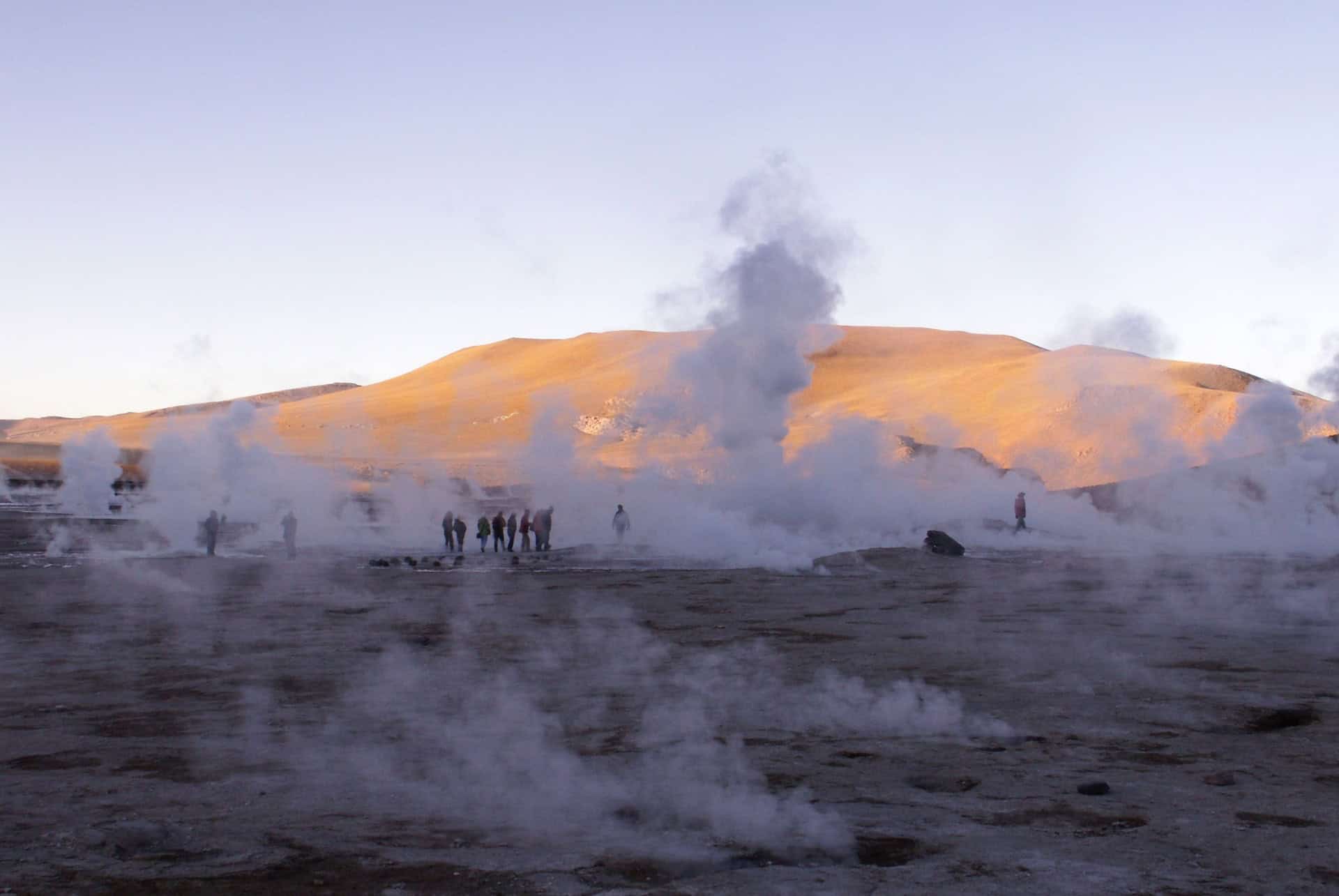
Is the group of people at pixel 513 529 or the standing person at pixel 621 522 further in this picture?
the standing person at pixel 621 522

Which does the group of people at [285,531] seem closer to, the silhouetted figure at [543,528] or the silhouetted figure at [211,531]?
the silhouetted figure at [211,531]

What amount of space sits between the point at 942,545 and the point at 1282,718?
71.5 feet

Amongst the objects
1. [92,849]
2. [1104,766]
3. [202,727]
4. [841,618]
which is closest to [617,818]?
[92,849]

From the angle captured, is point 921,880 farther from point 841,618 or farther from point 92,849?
point 841,618

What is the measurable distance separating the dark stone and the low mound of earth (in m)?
10.6

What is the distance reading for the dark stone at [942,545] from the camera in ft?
108

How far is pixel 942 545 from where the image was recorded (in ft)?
109

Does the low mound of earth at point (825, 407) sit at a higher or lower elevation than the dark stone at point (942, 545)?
higher

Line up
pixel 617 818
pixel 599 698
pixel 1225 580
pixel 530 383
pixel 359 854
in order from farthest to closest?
pixel 530 383 < pixel 1225 580 < pixel 599 698 < pixel 617 818 < pixel 359 854

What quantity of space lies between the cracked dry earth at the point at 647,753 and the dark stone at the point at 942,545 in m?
12.1

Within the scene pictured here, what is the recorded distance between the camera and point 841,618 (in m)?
19.6

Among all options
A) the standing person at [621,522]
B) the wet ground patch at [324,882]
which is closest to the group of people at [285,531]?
the standing person at [621,522]

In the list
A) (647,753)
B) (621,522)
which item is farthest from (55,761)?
(621,522)

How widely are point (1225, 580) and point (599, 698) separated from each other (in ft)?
59.9
